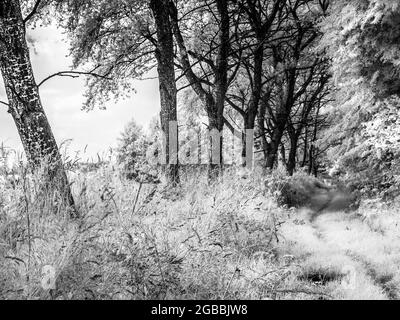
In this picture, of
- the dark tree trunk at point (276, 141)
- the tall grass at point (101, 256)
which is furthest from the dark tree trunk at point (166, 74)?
the dark tree trunk at point (276, 141)

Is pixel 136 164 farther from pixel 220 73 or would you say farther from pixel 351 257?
pixel 220 73

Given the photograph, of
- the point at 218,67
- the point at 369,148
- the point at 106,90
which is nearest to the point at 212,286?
the point at 369,148

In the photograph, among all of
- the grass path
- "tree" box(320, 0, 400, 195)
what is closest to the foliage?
the grass path

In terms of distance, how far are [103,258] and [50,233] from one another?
0.55 metres

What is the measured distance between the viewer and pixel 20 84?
5027mm

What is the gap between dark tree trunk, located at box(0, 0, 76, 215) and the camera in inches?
197

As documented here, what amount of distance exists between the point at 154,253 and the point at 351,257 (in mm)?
3961

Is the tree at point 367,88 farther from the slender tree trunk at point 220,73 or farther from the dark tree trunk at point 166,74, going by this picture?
the dark tree trunk at point 166,74

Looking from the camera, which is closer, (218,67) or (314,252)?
(314,252)

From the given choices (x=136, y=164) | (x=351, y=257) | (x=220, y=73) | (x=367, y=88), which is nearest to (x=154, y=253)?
(x=136, y=164)

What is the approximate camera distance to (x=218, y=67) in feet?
37.6
